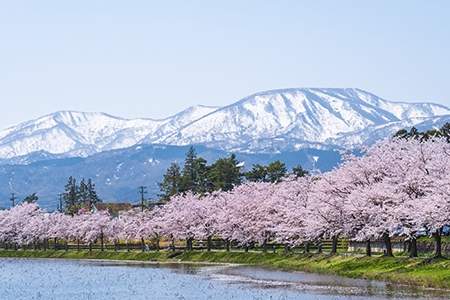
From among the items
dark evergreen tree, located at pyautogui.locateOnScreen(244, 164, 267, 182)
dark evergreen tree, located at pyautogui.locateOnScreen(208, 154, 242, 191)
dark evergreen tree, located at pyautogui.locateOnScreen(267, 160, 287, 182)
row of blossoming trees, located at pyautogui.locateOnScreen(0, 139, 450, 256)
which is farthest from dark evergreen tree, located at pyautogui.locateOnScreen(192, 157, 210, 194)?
row of blossoming trees, located at pyautogui.locateOnScreen(0, 139, 450, 256)

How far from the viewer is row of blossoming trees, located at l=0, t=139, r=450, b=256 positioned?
6150cm

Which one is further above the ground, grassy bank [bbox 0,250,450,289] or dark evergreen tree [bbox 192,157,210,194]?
dark evergreen tree [bbox 192,157,210,194]

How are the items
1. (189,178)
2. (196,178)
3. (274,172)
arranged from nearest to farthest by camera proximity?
(274,172) < (189,178) < (196,178)

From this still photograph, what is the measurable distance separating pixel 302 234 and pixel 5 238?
95501 mm

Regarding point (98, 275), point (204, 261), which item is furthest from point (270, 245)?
point (98, 275)

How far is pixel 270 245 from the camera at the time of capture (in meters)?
112

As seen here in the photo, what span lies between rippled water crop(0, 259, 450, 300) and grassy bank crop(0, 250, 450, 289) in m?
1.82

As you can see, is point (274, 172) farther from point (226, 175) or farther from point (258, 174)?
point (226, 175)

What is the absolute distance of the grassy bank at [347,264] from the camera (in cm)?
5559

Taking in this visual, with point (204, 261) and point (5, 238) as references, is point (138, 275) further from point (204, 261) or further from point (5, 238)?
point (5, 238)

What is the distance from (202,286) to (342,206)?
16.8 meters

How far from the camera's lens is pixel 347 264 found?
69562 millimetres

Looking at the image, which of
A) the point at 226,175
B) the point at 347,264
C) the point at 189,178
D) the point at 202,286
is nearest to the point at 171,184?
the point at 189,178

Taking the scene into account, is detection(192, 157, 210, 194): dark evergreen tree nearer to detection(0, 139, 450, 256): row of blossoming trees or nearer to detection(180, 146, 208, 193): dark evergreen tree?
detection(180, 146, 208, 193): dark evergreen tree
